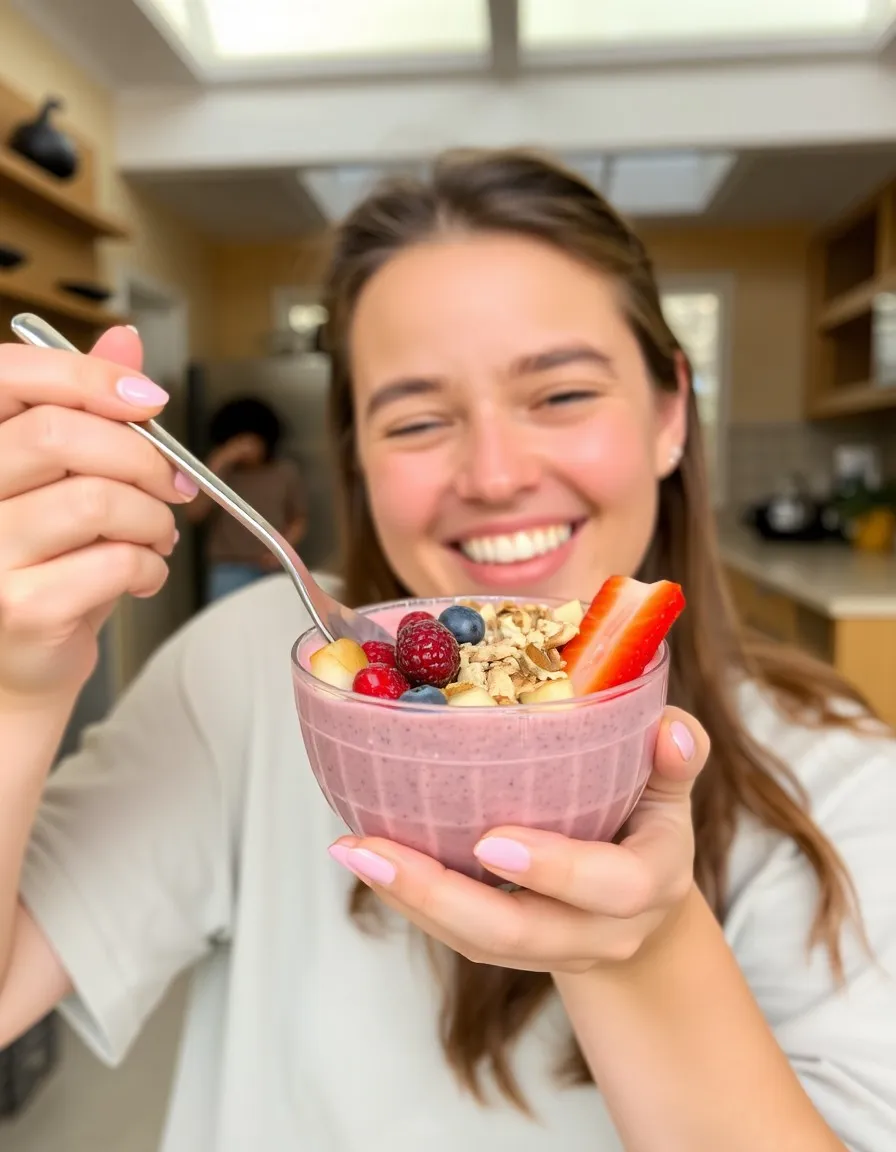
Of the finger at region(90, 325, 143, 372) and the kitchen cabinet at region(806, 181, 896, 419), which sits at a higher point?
the kitchen cabinet at region(806, 181, 896, 419)

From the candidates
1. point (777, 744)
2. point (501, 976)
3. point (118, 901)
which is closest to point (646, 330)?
point (777, 744)

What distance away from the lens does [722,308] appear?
18.5 ft

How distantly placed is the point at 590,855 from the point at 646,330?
76cm

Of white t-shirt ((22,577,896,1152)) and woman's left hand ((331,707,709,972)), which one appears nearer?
woman's left hand ((331,707,709,972))

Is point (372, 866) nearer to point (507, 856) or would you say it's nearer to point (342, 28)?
point (507, 856)

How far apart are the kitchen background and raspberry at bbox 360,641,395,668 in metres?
1.85

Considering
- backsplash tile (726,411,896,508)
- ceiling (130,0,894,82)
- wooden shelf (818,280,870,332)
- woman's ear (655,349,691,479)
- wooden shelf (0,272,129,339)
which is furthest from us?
backsplash tile (726,411,896,508)

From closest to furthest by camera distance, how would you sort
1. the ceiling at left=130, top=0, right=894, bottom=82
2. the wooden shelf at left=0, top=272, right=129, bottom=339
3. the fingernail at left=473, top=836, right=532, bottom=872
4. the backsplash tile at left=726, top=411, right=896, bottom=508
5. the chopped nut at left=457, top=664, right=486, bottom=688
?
the fingernail at left=473, top=836, right=532, bottom=872
the chopped nut at left=457, top=664, right=486, bottom=688
the wooden shelf at left=0, top=272, right=129, bottom=339
the ceiling at left=130, top=0, right=894, bottom=82
the backsplash tile at left=726, top=411, right=896, bottom=508

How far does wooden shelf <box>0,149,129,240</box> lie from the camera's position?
2.64 meters

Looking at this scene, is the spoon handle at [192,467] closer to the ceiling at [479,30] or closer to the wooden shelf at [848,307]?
the ceiling at [479,30]

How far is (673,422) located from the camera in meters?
1.15

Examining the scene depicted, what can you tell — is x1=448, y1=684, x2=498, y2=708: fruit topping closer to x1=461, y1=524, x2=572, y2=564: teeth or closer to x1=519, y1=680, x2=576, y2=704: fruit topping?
x1=519, y1=680, x2=576, y2=704: fruit topping

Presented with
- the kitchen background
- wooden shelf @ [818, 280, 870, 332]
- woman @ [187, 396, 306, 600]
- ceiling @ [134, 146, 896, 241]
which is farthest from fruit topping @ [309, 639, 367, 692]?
woman @ [187, 396, 306, 600]

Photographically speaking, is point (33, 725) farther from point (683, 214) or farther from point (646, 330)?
point (683, 214)
